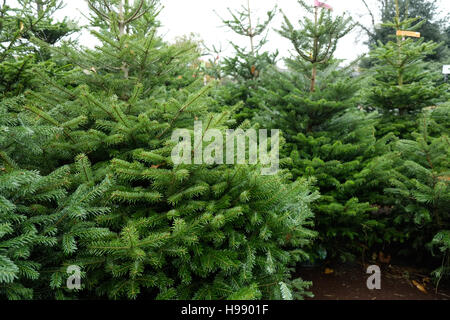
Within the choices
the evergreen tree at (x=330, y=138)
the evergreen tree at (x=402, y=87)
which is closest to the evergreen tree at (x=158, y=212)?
the evergreen tree at (x=330, y=138)

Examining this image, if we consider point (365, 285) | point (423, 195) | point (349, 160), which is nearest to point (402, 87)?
point (349, 160)

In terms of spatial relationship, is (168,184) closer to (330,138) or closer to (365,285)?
(330,138)

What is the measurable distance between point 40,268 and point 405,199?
339 cm

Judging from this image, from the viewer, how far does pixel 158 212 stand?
196 centimetres

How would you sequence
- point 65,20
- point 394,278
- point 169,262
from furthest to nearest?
point 65,20, point 394,278, point 169,262

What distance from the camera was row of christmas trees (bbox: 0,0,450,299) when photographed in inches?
63.1

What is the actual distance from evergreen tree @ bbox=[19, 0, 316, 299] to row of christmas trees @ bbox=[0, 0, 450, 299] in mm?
10

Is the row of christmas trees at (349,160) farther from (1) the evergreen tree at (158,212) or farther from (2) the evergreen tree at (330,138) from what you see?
(1) the evergreen tree at (158,212)

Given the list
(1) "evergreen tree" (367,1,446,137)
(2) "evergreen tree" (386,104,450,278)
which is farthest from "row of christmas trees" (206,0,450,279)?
(1) "evergreen tree" (367,1,446,137)

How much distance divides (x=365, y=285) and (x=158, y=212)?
2489mm

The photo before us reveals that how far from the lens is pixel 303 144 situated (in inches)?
131
